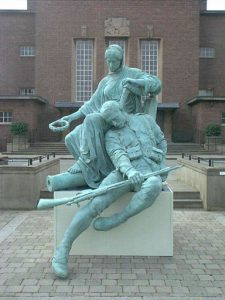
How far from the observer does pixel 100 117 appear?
5.61 metres

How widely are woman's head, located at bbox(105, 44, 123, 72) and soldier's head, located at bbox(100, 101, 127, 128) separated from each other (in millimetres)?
1067

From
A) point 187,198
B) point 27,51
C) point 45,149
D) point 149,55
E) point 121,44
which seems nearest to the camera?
point 187,198

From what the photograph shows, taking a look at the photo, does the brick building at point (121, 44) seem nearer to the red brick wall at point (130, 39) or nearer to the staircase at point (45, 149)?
the red brick wall at point (130, 39)

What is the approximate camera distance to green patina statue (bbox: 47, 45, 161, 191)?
18.6 feet

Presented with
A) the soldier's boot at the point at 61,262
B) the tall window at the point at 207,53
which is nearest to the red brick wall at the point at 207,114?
the tall window at the point at 207,53

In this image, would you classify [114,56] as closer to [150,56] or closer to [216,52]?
[150,56]

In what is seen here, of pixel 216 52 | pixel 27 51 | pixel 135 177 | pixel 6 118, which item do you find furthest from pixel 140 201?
pixel 216 52

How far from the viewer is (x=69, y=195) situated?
18.7 ft

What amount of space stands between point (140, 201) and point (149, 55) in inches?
1226

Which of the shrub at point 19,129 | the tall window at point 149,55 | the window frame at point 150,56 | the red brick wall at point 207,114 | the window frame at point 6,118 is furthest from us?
the tall window at point 149,55

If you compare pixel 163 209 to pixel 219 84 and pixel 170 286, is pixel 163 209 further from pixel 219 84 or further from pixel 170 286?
pixel 219 84

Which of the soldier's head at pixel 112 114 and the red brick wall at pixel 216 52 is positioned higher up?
the red brick wall at pixel 216 52

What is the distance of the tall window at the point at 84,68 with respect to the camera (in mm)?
34781

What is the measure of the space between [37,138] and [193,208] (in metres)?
24.6
